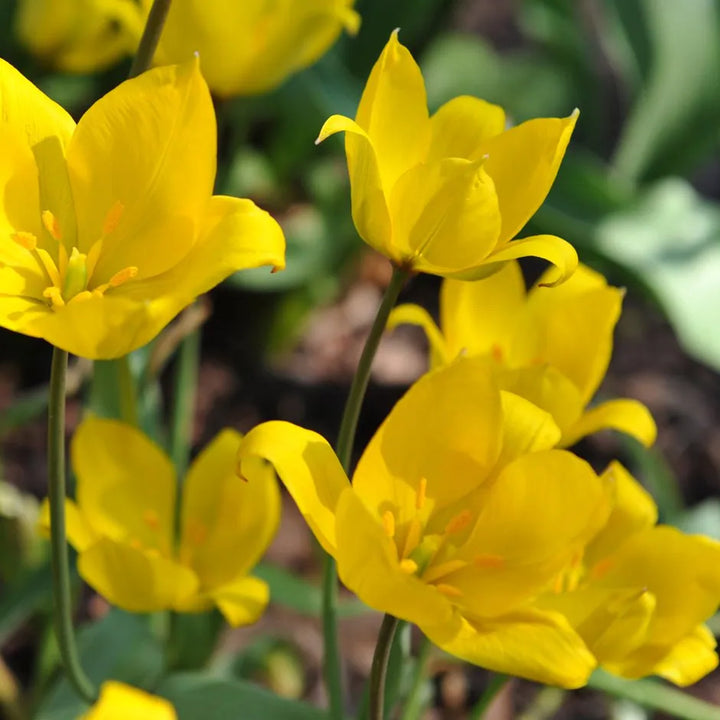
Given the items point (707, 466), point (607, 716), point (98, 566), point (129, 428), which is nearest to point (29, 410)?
point (129, 428)

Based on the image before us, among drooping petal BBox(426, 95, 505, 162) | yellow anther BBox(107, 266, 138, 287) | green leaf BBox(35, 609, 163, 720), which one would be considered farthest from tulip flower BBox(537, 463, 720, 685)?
green leaf BBox(35, 609, 163, 720)

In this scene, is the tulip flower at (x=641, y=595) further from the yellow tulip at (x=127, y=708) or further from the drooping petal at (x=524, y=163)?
the yellow tulip at (x=127, y=708)

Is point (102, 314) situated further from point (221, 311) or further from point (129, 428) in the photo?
point (221, 311)

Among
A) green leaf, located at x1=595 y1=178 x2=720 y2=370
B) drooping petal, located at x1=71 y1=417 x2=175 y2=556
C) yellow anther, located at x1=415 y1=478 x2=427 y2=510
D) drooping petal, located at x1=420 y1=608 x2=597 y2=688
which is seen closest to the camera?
drooping petal, located at x1=420 y1=608 x2=597 y2=688

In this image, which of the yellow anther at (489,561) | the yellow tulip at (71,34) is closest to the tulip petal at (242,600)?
the yellow anther at (489,561)

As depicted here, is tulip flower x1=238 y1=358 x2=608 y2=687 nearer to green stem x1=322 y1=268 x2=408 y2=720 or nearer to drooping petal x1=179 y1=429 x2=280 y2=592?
green stem x1=322 y1=268 x2=408 y2=720

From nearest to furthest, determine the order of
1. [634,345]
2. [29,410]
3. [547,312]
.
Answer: [547,312]
[29,410]
[634,345]
